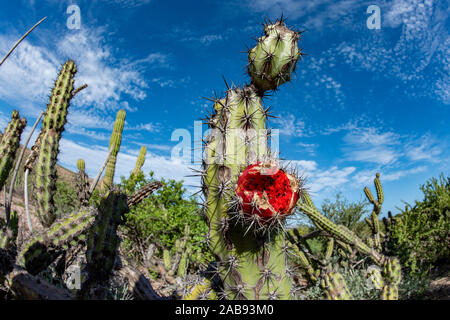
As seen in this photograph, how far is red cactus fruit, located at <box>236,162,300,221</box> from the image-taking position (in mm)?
2182

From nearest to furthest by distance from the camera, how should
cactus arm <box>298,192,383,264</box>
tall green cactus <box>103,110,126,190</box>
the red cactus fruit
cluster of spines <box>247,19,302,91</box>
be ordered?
the red cactus fruit
cluster of spines <box>247,19,302,91</box>
cactus arm <box>298,192,383,264</box>
tall green cactus <box>103,110,126,190</box>

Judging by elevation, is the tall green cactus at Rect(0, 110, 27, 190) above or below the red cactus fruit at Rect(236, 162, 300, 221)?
above

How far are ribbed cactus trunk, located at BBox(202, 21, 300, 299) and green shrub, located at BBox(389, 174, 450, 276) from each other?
6.23 meters

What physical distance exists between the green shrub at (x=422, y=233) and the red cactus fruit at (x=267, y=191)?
6.47 metres

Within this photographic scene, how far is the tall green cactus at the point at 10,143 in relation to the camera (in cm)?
301

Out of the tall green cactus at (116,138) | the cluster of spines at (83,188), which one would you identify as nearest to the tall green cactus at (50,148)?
the cluster of spines at (83,188)

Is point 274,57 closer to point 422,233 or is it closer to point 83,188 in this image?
point 83,188

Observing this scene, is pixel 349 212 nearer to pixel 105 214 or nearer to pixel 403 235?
pixel 403 235

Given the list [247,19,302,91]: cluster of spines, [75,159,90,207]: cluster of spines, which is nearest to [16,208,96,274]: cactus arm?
[75,159,90,207]: cluster of spines

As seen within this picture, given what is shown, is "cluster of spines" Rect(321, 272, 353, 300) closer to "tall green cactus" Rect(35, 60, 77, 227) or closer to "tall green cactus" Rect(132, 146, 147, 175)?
"tall green cactus" Rect(35, 60, 77, 227)

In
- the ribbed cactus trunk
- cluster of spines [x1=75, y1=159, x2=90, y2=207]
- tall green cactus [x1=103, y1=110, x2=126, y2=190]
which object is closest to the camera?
the ribbed cactus trunk

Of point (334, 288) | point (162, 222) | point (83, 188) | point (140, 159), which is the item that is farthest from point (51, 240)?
point (140, 159)
